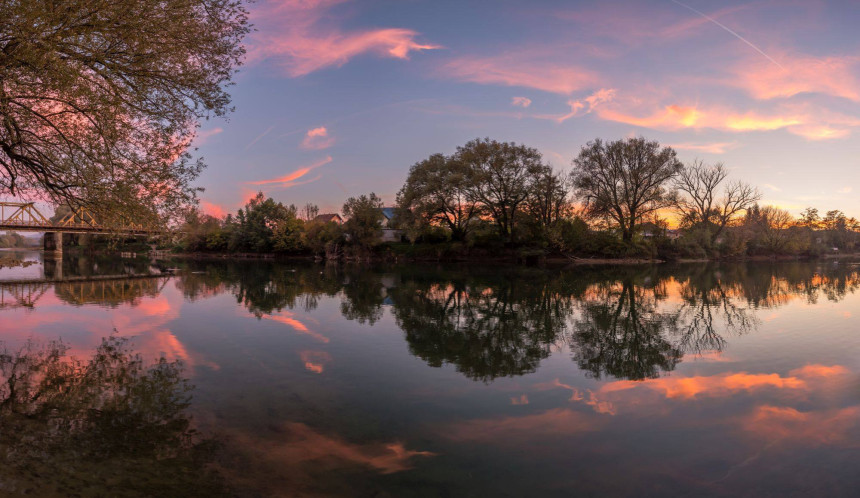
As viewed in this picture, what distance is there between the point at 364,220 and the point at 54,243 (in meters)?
84.2

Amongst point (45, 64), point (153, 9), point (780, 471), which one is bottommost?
point (780, 471)

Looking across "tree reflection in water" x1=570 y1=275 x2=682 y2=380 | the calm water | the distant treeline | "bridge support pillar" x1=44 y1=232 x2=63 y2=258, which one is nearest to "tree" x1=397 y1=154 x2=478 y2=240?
the distant treeline

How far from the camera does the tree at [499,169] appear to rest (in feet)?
197

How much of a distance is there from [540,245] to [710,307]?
44141 mm

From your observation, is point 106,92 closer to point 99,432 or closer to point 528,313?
point 99,432

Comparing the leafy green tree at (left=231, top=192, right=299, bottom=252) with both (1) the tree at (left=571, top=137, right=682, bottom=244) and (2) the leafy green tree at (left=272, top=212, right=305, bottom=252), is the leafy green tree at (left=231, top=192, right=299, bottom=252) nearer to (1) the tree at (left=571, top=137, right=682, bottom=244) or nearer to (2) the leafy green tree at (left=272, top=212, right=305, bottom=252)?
(2) the leafy green tree at (left=272, top=212, right=305, bottom=252)

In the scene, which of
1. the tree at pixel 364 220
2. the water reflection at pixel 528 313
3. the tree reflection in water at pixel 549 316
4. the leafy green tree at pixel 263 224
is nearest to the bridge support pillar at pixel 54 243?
the leafy green tree at pixel 263 224

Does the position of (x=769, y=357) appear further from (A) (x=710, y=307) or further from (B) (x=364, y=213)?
(B) (x=364, y=213)

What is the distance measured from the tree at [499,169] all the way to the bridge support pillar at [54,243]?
87161mm

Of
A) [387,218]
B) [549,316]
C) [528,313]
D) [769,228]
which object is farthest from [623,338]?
[769,228]

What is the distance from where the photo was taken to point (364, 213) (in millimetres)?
68375

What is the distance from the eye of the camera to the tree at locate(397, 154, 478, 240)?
203 ft

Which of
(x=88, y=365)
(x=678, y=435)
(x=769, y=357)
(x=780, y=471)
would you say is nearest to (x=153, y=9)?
(x=88, y=365)

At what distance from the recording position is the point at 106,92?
36.2ft
